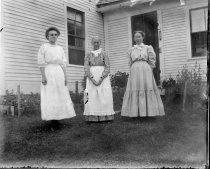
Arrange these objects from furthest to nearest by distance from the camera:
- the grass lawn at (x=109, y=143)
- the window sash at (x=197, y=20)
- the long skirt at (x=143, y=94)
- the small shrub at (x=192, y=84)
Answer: the window sash at (x=197, y=20) < the small shrub at (x=192, y=84) < the long skirt at (x=143, y=94) < the grass lawn at (x=109, y=143)

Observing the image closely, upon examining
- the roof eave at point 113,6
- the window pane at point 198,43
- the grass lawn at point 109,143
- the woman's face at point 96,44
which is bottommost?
the grass lawn at point 109,143

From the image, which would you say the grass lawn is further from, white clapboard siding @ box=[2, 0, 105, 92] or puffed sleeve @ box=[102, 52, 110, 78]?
white clapboard siding @ box=[2, 0, 105, 92]

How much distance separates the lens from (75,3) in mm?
10352

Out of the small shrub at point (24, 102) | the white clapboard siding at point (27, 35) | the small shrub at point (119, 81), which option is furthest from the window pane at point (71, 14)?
the small shrub at point (24, 102)

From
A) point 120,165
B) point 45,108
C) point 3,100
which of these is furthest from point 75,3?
→ point 120,165

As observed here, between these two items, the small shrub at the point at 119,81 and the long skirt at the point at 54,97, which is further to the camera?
the small shrub at the point at 119,81

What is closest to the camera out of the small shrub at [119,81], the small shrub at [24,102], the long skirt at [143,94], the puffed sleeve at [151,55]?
the long skirt at [143,94]

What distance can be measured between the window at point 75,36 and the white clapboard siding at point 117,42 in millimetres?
1394

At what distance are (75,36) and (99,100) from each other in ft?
16.2

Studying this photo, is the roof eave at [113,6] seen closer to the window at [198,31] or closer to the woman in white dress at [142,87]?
the window at [198,31]

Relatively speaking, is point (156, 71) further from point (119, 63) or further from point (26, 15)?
point (26, 15)

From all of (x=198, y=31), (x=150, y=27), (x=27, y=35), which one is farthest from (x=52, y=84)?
(x=150, y=27)

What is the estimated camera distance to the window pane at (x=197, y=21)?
32.7ft

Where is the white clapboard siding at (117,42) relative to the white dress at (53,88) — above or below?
above
